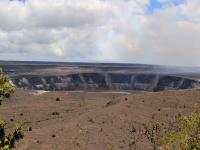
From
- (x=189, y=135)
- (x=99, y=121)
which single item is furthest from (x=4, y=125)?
(x=99, y=121)

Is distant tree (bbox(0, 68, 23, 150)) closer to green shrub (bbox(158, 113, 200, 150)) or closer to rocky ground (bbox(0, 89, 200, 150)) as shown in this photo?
green shrub (bbox(158, 113, 200, 150))

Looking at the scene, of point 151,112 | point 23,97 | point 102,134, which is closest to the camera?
point 102,134

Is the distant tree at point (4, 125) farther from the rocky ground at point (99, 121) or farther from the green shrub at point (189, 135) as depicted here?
the rocky ground at point (99, 121)

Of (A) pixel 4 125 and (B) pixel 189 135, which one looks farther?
(B) pixel 189 135

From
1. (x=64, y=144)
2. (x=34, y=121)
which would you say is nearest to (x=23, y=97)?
(x=34, y=121)

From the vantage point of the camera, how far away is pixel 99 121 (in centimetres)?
7800

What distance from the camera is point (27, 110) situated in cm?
10444

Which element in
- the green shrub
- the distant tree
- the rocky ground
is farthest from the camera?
the rocky ground

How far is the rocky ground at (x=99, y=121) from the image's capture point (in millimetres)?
66125

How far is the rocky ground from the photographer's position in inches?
2603

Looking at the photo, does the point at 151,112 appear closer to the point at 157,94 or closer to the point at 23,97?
the point at 157,94

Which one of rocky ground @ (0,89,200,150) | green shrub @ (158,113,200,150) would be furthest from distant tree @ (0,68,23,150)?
rocky ground @ (0,89,200,150)

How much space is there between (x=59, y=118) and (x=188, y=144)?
207ft

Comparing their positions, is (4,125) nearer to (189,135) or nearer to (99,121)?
(189,135)
